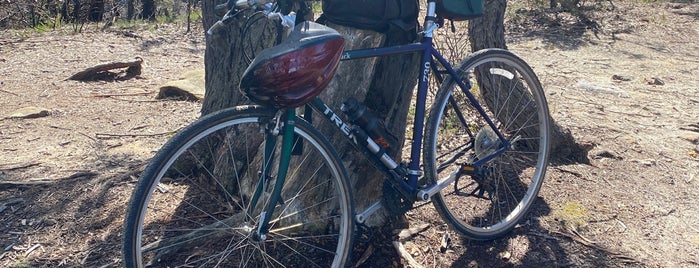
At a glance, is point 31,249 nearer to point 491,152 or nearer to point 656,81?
point 491,152

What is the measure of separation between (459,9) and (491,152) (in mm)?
804

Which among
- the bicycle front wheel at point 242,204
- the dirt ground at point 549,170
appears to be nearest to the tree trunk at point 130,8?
the dirt ground at point 549,170

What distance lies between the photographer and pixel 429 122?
2.81 metres

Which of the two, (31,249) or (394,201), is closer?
(394,201)

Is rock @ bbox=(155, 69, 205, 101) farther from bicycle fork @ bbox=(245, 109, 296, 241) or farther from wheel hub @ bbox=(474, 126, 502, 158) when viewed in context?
bicycle fork @ bbox=(245, 109, 296, 241)

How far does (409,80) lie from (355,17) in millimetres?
514

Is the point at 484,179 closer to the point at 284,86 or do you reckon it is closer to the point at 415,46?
the point at 415,46

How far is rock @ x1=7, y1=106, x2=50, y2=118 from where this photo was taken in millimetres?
4984

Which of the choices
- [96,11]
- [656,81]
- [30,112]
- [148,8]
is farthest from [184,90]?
[148,8]

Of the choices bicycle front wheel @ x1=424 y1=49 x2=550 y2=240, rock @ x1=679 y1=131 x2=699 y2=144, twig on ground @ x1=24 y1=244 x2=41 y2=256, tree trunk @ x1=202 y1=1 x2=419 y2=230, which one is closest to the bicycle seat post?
tree trunk @ x1=202 y1=1 x2=419 y2=230

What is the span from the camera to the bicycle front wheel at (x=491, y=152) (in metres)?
2.94

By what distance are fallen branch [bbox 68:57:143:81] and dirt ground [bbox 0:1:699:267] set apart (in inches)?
6.6

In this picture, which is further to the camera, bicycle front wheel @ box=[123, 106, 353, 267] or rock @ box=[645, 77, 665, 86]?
rock @ box=[645, 77, 665, 86]

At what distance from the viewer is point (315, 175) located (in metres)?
2.81
